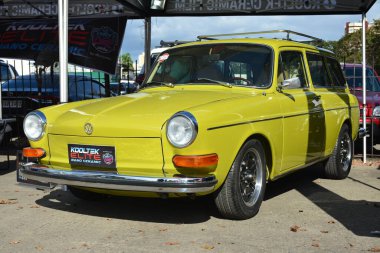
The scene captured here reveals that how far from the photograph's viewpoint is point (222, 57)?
18.1 ft

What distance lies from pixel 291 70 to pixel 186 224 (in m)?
2.29

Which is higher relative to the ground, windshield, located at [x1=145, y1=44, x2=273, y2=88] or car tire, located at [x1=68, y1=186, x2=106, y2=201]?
windshield, located at [x1=145, y1=44, x2=273, y2=88]

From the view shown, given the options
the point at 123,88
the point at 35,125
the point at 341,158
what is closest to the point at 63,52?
the point at 35,125

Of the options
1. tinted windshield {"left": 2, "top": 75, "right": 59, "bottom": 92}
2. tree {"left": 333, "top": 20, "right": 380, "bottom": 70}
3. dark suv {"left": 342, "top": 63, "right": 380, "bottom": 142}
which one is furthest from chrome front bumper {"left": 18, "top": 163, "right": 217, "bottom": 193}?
tree {"left": 333, "top": 20, "right": 380, "bottom": 70}

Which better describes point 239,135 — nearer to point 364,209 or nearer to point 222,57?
point 222,57

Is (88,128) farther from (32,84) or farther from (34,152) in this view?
(32,84)

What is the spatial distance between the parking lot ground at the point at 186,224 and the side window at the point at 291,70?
1.34 meters

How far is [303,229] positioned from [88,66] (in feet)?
22.7

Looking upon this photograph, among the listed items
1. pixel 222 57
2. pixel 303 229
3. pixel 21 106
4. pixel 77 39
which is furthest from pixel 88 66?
pixel 303 229

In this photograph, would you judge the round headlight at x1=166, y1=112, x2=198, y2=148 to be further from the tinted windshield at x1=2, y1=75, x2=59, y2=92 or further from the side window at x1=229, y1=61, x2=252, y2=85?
the tinted windshield at x1=2, y1=75, x2=59, y2=92

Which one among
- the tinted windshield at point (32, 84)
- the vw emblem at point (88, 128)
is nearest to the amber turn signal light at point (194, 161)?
the vw emblem at point (88, 128)

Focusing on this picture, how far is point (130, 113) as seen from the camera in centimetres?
445

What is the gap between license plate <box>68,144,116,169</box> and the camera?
4312 mm

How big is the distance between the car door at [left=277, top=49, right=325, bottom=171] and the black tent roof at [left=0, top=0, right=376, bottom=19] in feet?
10.6
